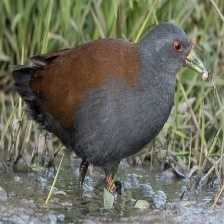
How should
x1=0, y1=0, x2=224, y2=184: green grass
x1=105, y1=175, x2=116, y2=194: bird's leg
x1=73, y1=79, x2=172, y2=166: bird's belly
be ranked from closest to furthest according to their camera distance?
x1=73, y1=79, x2=172, y2=166: bird's belly → x1=105, y1=175, x2=116, y2=194: bird's leg → x1=0, y1=0, x2=224, y2=184: green grass

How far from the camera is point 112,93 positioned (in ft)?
15.6

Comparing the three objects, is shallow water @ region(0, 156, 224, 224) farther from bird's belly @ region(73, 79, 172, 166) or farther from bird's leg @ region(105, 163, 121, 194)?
bird's belly @ region(73, 79, 172, 166)

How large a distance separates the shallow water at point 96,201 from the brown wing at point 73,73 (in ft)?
1.25

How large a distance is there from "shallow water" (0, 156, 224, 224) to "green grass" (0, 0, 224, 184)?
0.24m

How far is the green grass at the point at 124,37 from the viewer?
5652mm

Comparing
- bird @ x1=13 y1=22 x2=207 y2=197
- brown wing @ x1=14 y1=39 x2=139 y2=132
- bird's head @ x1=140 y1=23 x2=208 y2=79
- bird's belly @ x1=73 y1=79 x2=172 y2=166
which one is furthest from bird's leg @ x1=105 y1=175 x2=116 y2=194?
A: bird's head @ x1=140 y1=23 x2=208 y2=79

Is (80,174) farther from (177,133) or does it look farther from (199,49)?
(199,49)

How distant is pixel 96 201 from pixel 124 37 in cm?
153

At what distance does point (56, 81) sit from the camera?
5.04 meters

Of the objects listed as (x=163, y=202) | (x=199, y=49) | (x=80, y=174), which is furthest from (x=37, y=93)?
(x=199, y=49)

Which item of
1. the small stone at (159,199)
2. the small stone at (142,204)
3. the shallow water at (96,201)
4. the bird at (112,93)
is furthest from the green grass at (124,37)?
the small stone at (142,204)

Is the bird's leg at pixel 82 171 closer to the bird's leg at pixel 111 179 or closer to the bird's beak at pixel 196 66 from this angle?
the bird's leg at pixel 111 179

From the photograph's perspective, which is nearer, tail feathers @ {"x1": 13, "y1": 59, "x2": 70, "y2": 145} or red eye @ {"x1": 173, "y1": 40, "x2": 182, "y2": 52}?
red eye @ {"x1": 173, "y1": 40, "x2": 182, "y2": 52}

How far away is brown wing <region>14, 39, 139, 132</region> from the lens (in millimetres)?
4824
